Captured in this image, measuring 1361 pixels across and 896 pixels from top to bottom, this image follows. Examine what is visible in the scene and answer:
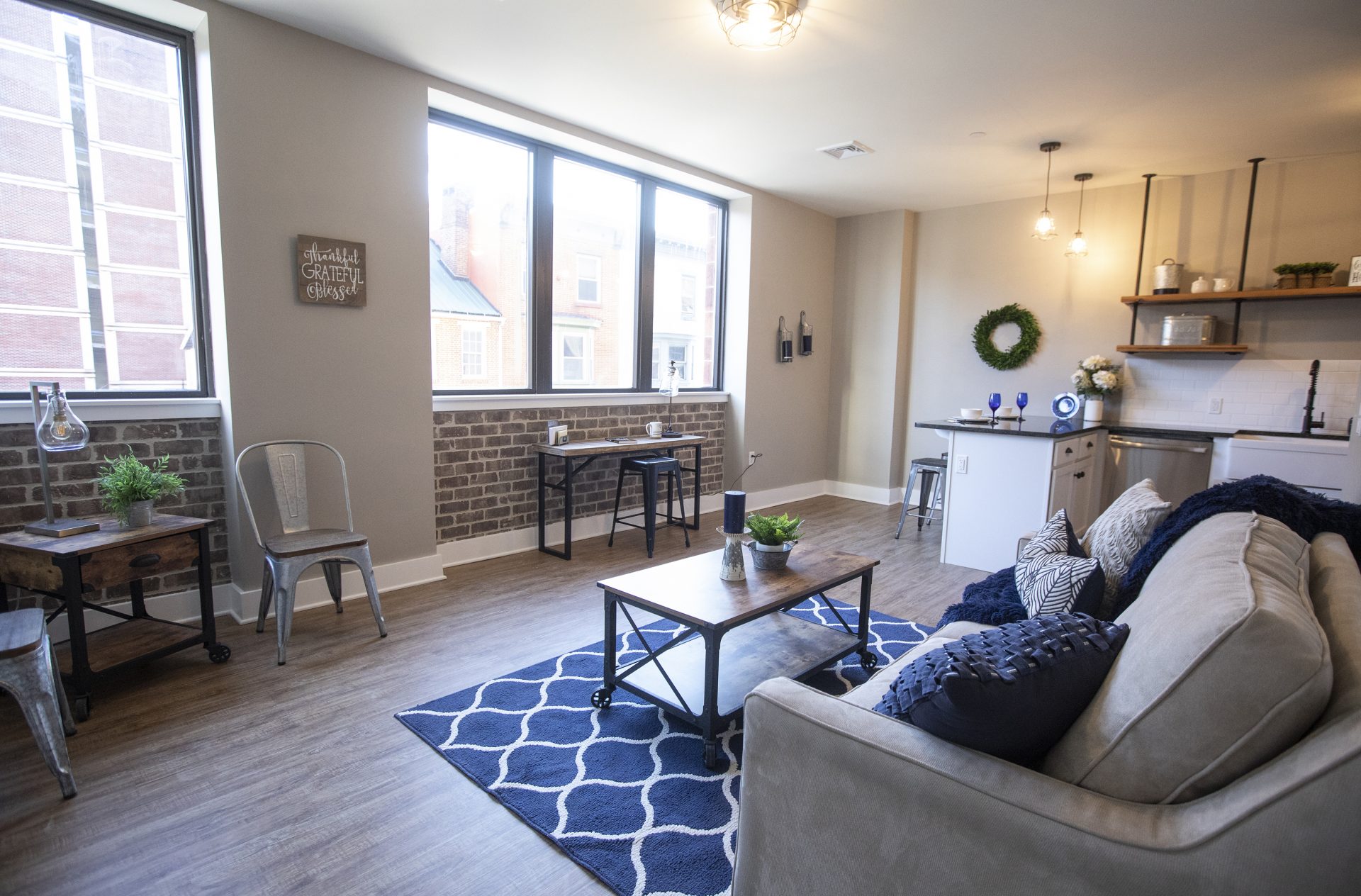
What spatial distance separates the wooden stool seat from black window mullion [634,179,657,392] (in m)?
3.81

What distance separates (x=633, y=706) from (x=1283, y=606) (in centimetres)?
202

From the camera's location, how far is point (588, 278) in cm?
493

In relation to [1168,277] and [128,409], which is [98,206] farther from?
[1168,277]

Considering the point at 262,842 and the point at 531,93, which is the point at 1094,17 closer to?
the point at 531,93

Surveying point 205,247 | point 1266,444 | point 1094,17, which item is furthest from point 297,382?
point 1266,444

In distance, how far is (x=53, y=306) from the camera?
2.87 m

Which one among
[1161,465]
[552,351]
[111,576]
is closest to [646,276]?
[552,351]

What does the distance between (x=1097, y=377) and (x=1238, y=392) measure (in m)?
0.90

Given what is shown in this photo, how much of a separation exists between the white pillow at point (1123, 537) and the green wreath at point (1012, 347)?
12.5ft

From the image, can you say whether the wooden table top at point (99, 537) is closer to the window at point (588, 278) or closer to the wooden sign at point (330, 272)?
the wooden sign at point (330, 272)

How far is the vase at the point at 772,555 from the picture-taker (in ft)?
8.75

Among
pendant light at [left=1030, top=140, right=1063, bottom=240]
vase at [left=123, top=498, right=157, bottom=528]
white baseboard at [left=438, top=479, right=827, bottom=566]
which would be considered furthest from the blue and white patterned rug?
pendant light at [left=1030, top=140, right=1063, bottom=240]

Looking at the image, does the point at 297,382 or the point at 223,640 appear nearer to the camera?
the point at 223,640

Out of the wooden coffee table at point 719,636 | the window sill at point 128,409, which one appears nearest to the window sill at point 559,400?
the window sill at point 128,409
